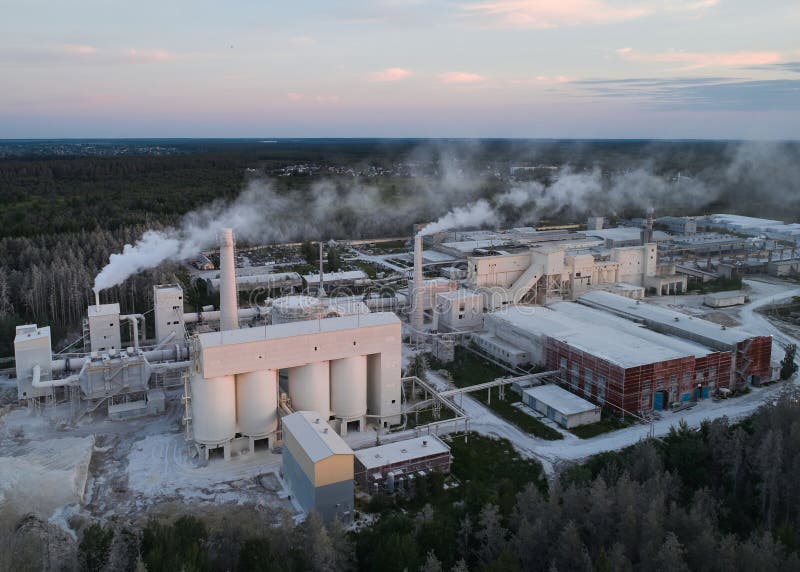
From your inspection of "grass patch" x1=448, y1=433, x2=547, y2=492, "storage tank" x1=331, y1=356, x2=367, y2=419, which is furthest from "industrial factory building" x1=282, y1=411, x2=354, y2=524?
"grass patch" x1=448, y1=433, x2=547, y2=492

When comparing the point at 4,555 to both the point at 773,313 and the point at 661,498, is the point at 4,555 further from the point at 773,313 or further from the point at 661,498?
the point at 773,313

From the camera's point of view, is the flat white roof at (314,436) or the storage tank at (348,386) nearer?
the flat white roof at (314,436)

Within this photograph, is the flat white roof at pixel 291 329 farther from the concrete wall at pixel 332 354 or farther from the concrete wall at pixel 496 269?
the concrete wall at pixel 496 269

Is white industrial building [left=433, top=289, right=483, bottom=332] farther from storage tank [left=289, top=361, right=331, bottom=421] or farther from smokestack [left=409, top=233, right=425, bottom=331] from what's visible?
storage tank [left=289, top=361, right=331, bottom=421]

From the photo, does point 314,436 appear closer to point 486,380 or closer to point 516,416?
point 516,416

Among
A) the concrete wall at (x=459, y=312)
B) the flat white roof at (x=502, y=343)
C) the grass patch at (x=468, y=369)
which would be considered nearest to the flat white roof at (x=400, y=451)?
the grass patch at (x=468, y=369)

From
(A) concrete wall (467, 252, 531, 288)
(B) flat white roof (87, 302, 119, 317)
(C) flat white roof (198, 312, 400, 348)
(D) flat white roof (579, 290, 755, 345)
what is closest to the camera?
(C) flat white roof (198, 312, 400, 348)

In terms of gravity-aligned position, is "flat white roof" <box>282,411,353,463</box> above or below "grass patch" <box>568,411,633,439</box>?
above

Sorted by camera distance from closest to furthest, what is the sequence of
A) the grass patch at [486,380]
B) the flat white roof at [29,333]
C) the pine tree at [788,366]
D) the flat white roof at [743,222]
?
the grass patch at [486,380], the flat white roof at [29,333], the pine tree at [788,366], the flat white roof at [743,222]
